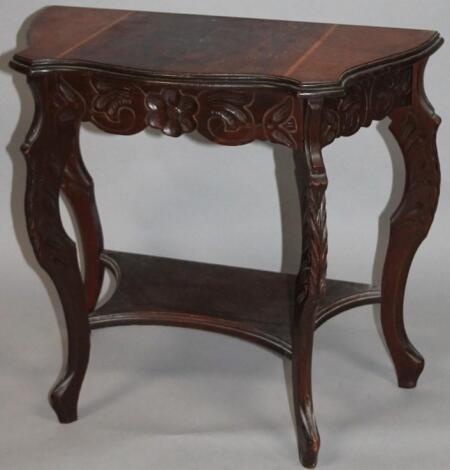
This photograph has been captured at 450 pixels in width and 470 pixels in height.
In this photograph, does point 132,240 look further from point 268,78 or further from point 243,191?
point 268,78

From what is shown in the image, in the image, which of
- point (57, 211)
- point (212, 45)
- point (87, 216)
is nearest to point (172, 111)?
point (212, 45)

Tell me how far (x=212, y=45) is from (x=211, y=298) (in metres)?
0.63

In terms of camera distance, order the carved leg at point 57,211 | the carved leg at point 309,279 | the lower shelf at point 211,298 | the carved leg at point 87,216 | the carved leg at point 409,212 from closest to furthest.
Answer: the carved leg at point 309,279, the carved leg at point 57,211, the carved leg at point 409,212, the lower shelf at point 211,298, the carved leg at point 87,216

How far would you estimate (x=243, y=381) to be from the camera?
117 inches

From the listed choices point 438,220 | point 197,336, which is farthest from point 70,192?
point 438,220

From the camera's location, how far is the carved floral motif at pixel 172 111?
2.41 meters

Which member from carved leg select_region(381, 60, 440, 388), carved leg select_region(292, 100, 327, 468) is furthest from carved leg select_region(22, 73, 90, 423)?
carved leg select_region(381, 60, 440, 388)

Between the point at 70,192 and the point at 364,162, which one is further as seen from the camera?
the point at 364,162

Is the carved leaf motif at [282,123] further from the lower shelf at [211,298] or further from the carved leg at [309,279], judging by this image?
the lower shelf at [211,298]

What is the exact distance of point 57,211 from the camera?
2609mm

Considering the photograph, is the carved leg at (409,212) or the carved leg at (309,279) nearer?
the carved leg at (309,279)

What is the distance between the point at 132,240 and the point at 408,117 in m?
1.13

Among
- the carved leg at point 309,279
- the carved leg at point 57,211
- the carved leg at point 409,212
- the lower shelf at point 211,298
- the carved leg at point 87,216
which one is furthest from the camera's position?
the carved leg at point 87,216

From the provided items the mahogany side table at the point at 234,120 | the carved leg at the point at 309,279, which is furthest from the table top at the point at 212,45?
the carved leg at the point at 309,279
